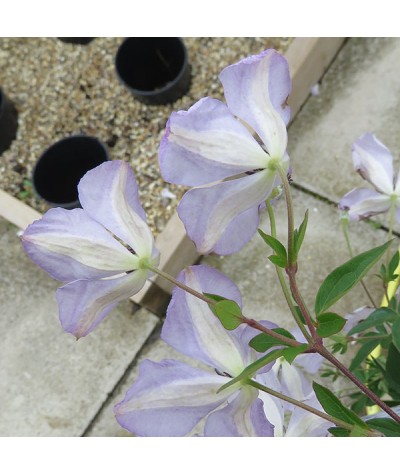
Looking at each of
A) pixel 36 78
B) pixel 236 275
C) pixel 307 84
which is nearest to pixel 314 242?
pixel 236 275

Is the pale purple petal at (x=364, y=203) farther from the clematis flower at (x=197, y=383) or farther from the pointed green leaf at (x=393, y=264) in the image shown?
the clematis flower at (x=197, y=383)

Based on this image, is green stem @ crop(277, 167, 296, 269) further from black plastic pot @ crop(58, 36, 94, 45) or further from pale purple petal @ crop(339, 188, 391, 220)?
black plastic pot @ crop(58, 36, 94, 45)

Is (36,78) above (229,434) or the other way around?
the other way around

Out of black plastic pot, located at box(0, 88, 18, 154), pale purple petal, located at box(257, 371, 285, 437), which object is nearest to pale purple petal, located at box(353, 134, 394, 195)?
pale purple petal, located at box(257, 371, 285, 437)

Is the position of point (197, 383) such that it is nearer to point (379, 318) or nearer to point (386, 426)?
point (386, 426)

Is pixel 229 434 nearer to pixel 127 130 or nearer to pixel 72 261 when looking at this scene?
pixel 72 261

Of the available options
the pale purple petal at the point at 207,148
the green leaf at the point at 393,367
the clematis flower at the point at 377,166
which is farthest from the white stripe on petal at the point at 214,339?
the clematis flower at the point at 377,166

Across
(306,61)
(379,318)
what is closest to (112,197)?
(379,318)
